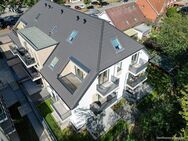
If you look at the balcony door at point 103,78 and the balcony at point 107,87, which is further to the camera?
the balcony door at point 103,78

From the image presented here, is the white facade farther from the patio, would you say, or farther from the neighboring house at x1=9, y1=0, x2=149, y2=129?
the patio

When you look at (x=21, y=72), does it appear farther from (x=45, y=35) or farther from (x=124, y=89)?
(x=124, y=89)

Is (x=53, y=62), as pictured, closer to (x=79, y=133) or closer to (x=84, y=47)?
(x=84, y=47)

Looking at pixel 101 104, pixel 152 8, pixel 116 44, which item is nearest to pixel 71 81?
pixel 101 104

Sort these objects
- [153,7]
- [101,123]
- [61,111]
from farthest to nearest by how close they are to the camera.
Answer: [153,7], [101,123], [61,111]

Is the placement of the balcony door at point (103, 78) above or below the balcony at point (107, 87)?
above

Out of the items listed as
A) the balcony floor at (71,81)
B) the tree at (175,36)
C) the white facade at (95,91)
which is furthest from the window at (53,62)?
the tree at (175,36)

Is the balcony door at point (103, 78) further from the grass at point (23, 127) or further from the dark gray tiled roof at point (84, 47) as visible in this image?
the grass at point (23, 127)

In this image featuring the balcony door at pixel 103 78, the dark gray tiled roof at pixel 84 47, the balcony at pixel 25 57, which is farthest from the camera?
the balcony at pixel 25 57
